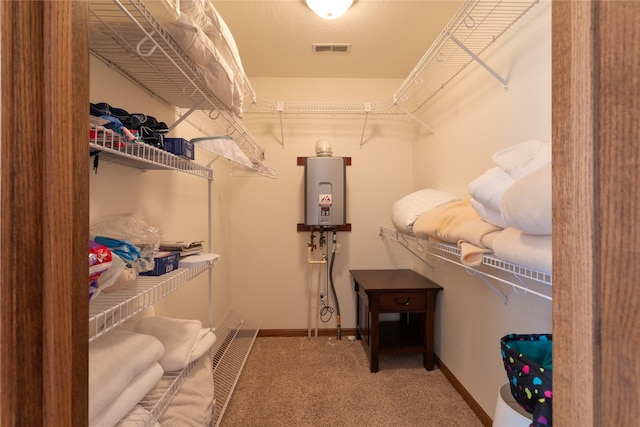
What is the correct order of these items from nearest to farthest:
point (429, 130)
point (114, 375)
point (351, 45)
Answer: point (114, 375), point (351, 45), point (429, 130)

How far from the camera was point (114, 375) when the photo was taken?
71 cm

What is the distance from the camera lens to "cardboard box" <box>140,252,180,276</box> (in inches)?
37.9

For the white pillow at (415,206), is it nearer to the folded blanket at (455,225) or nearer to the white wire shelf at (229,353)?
the folded blanket at (455,225)

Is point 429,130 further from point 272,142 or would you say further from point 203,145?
point 203,145

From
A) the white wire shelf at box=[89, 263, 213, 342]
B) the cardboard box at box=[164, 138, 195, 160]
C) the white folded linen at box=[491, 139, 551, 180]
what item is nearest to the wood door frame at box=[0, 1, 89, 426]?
the white wire shelf at box=[89, 263, 213, 342]

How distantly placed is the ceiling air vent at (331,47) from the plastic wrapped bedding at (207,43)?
3.12ft

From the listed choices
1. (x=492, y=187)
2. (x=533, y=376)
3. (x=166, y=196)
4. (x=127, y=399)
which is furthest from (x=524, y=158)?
(x=166, y=196)

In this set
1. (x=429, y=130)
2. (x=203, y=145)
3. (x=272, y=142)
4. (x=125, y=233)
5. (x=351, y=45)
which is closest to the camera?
(x=125, y=233)

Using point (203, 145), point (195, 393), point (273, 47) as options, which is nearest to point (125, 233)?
point (203, 145)

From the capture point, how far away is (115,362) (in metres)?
0.73

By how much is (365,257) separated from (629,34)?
8.04 ft

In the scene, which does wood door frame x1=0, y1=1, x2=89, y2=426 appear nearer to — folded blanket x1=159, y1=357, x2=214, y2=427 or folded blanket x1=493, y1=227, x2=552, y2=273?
folded blanket x1=159, y1=357, x2=214, y2=427

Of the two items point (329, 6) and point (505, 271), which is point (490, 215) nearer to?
point (505, 271)

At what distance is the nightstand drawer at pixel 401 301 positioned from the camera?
6.69 feet
